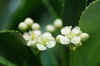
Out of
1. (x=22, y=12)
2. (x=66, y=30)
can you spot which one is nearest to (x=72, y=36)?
(x=66, y=30)

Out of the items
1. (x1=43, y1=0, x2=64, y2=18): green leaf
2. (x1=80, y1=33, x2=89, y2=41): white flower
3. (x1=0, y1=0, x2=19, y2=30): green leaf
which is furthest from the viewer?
(x1=0, y1=0, x2=19, y2=30): green leaf

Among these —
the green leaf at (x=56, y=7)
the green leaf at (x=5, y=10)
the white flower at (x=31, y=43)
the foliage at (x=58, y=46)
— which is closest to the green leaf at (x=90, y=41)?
the foliage at (x=58, y=46)

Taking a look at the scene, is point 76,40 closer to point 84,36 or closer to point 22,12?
point 84,36

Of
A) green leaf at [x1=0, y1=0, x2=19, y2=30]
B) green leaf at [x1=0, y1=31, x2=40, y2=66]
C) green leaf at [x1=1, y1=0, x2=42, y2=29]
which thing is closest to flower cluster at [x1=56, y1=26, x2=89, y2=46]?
green leaf at [x1=0, y1=31, x2=40, y2=66]

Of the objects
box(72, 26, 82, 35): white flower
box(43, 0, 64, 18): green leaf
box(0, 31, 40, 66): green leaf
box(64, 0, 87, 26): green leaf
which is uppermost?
box(43, 0, 64, 18): green leaf

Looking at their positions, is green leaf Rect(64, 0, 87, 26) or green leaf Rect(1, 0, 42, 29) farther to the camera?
green leaf Rect(1, 0, 42, 29)

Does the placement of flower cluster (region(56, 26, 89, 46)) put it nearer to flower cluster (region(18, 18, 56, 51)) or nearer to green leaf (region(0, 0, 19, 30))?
flower cluster (region(18, 18, 56, 51))

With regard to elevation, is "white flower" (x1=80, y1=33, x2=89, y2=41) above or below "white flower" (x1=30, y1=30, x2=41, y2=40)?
below
